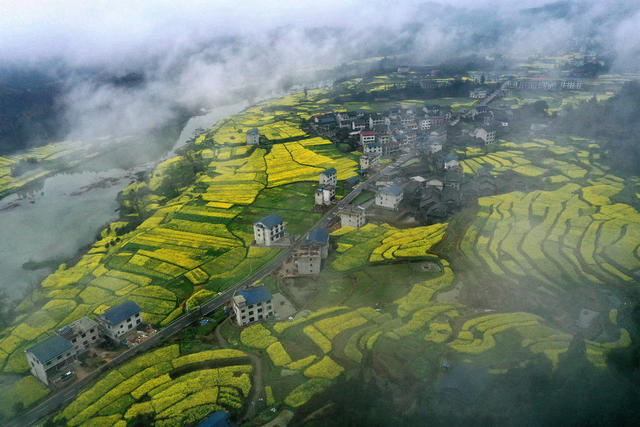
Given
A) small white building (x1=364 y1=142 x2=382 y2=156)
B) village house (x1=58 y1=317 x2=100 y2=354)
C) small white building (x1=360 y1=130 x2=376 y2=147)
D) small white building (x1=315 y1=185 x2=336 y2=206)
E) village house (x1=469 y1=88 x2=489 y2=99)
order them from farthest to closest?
village house (x1=469 y1=88 x2=489 y2=99), small white building (x1=360 y1=130 x2=376 y2=147), small white building (x1=364 y1=142 x2=382 y2=156), small white building (x1=315 y1=185 x2=336 y2=206), village house (x1=58 y1=317 x2=100 y2=354)

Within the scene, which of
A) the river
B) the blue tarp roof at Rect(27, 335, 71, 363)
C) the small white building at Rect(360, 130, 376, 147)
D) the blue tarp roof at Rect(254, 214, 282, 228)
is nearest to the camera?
the blue tarp roof at Rect(27, 335, 71, 363)

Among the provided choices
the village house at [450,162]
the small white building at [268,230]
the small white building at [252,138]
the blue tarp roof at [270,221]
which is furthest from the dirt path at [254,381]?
the small white building at [252,138]

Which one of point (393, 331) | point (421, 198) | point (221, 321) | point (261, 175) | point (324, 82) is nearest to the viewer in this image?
point (393, 331)

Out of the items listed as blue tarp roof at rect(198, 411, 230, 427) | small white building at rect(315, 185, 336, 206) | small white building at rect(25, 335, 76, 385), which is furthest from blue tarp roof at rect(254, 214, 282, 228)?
blue tarp roof at rect(198, 411, 230, 427)

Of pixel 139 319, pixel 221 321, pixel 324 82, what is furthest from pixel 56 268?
pixel 324 82

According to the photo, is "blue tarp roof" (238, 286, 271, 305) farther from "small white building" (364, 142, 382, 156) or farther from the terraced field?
"small white building" (364, 142, 382, 156)

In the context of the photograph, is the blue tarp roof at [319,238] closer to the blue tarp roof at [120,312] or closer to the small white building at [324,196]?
the small white building at [324,196]

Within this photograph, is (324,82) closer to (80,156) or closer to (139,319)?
(80,156)
